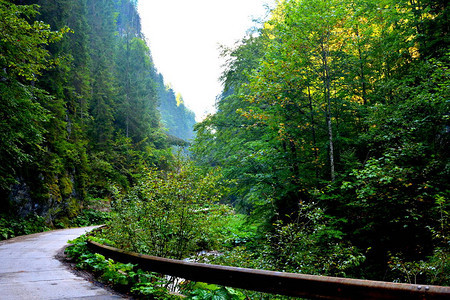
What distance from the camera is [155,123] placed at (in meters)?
46.3

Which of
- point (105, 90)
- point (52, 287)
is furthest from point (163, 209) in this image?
point (105, 90)

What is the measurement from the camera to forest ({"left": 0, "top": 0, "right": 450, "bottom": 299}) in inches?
240

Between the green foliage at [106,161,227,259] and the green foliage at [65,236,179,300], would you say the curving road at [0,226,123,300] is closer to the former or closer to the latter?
the green foliage at [65,236,179,300]

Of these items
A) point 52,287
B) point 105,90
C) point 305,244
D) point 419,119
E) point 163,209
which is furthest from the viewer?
point 105,90

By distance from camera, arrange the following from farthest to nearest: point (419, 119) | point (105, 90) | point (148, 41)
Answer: point (148, 41) → point (105, 90) → point (419, 119)

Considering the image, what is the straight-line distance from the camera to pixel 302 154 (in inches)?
474

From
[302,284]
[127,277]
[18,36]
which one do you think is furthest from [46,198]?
[302,284]

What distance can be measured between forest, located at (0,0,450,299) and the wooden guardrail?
8.29 feet

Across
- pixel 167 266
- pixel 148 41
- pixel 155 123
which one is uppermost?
pixel 148 41

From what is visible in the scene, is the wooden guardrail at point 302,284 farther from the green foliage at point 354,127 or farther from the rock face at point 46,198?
the rock face at point 46,198

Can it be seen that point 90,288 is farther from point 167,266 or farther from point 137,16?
point 137,16

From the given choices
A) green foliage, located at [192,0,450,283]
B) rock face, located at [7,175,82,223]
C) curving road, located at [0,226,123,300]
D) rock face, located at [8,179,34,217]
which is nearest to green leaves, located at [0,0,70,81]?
rock face, located at [7,175,82,223]

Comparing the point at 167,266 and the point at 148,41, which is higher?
the point at 148,41

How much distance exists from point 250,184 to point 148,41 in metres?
54.5
